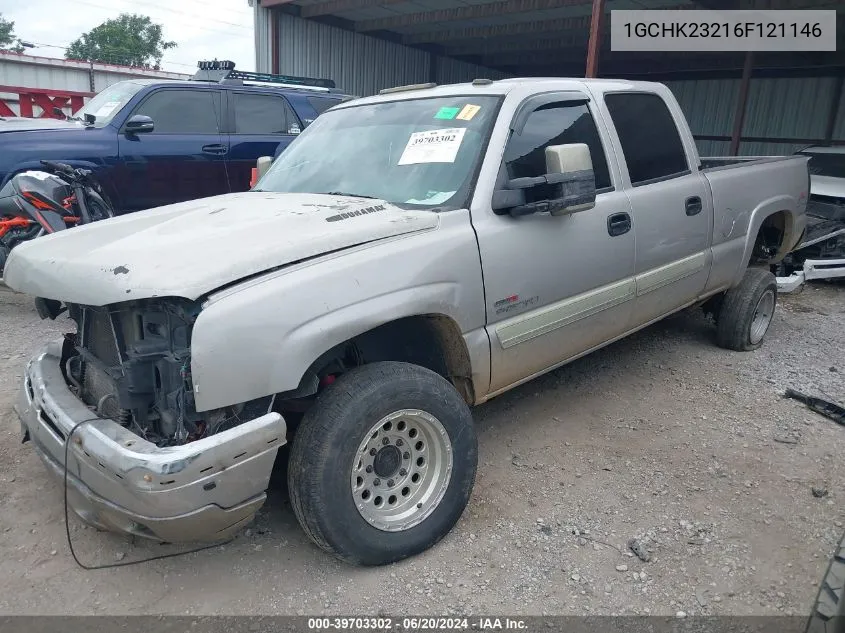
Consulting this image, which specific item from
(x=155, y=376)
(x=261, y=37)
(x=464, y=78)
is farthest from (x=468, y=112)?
(x=464, y=78)

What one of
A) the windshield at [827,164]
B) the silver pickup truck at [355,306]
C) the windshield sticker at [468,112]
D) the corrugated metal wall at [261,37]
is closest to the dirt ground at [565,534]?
the silver pickup truck at [355,306]

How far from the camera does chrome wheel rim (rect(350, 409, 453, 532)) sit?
262cm

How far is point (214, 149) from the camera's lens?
7.61 m

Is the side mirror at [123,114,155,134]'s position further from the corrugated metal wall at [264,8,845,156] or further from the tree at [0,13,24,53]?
the tree at [0,13,24,53]

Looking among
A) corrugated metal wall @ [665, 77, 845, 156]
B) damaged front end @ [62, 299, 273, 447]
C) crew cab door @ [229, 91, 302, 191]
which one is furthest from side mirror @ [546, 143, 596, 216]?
corrugated metal wall @ [665, 77, 845, 156]

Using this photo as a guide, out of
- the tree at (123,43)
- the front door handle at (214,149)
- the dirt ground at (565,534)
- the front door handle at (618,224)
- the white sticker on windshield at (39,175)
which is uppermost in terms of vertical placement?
the tree at (123,43)

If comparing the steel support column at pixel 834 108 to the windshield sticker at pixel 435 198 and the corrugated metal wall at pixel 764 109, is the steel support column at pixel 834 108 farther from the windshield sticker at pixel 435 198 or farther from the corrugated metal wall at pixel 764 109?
the windshield sticker at pixel 435 198

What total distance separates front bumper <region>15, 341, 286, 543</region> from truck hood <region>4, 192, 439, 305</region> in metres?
0.48

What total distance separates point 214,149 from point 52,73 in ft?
53.8

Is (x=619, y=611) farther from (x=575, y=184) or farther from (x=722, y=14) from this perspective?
(x=722, y=14)

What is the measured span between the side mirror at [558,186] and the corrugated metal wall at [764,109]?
46.6ft

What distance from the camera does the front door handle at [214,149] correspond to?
7.55 metres

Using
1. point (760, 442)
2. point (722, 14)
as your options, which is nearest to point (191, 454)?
point (760, 442)

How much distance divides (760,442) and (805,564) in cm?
113
